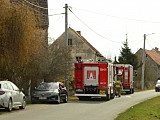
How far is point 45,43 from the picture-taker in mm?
32719

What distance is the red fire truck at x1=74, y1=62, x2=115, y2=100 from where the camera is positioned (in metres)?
32.5

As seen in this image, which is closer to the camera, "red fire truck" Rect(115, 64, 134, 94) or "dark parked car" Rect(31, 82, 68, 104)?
"dark parked car" Rect(31, 82, 68, 104)

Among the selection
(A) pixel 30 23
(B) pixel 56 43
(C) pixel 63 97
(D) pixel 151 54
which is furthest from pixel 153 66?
(A) pixel 30 23

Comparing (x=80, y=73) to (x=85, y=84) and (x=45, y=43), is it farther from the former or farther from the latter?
(x=45, y=43)

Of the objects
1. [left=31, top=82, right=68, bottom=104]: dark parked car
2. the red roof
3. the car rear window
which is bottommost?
[left=31, top=82, right=68, bottom=104]: dark parked car

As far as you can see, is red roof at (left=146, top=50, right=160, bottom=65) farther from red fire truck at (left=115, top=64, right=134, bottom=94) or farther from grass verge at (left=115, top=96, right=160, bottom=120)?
grass verge at (left=115, top=96, right=160, bottom=120)

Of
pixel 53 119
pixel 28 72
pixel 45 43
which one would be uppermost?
pixel 45 43

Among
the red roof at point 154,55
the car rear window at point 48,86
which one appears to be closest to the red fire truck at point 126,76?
the car rear window at point 48,86

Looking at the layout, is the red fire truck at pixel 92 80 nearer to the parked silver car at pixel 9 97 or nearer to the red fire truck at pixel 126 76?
the parked silver car at pixel 9 97

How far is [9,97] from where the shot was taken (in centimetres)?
2048

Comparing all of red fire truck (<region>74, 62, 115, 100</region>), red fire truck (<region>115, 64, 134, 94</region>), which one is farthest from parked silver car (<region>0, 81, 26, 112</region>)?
red fire truck (<region>115, 64, 134, 94</region>)

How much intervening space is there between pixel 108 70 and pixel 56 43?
613cm

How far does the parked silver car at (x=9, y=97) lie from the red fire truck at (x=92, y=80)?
1051 cm

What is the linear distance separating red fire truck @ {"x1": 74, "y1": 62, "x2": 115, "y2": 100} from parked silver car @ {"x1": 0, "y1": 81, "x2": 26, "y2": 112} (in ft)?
34.5
